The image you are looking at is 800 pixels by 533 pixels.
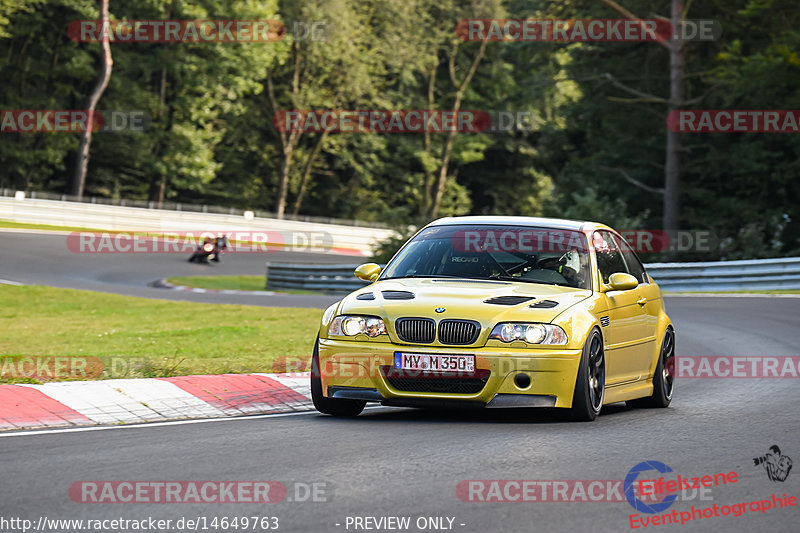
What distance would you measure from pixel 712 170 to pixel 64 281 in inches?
761

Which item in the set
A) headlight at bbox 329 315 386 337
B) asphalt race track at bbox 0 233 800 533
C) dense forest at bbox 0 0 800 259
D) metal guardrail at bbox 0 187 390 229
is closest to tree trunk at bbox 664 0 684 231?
dense forest at bbox 0 0 800 259

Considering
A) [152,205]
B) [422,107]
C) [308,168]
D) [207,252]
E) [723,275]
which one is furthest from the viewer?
[422,107]

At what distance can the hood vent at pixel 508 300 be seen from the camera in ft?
29.2

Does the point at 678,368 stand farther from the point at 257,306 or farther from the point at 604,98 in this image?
the point at 604,98

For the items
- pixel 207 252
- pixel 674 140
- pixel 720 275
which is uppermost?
pixel 674 140

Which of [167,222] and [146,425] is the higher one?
[167,222]

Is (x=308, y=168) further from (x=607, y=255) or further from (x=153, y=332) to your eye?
(x=607, y=255)

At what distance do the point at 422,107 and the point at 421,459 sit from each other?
69926 mm

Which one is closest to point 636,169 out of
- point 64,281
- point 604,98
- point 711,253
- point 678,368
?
point 604,98

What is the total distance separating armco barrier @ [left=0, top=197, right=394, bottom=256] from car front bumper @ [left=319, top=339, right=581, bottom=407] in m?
32.8

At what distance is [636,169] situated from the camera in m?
40.6

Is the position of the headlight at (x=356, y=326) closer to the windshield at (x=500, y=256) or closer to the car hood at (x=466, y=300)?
the car hood at (x=466, y=300)

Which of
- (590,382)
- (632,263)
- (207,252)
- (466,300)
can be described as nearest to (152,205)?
(207,252)

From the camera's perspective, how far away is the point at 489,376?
28.5 feet
